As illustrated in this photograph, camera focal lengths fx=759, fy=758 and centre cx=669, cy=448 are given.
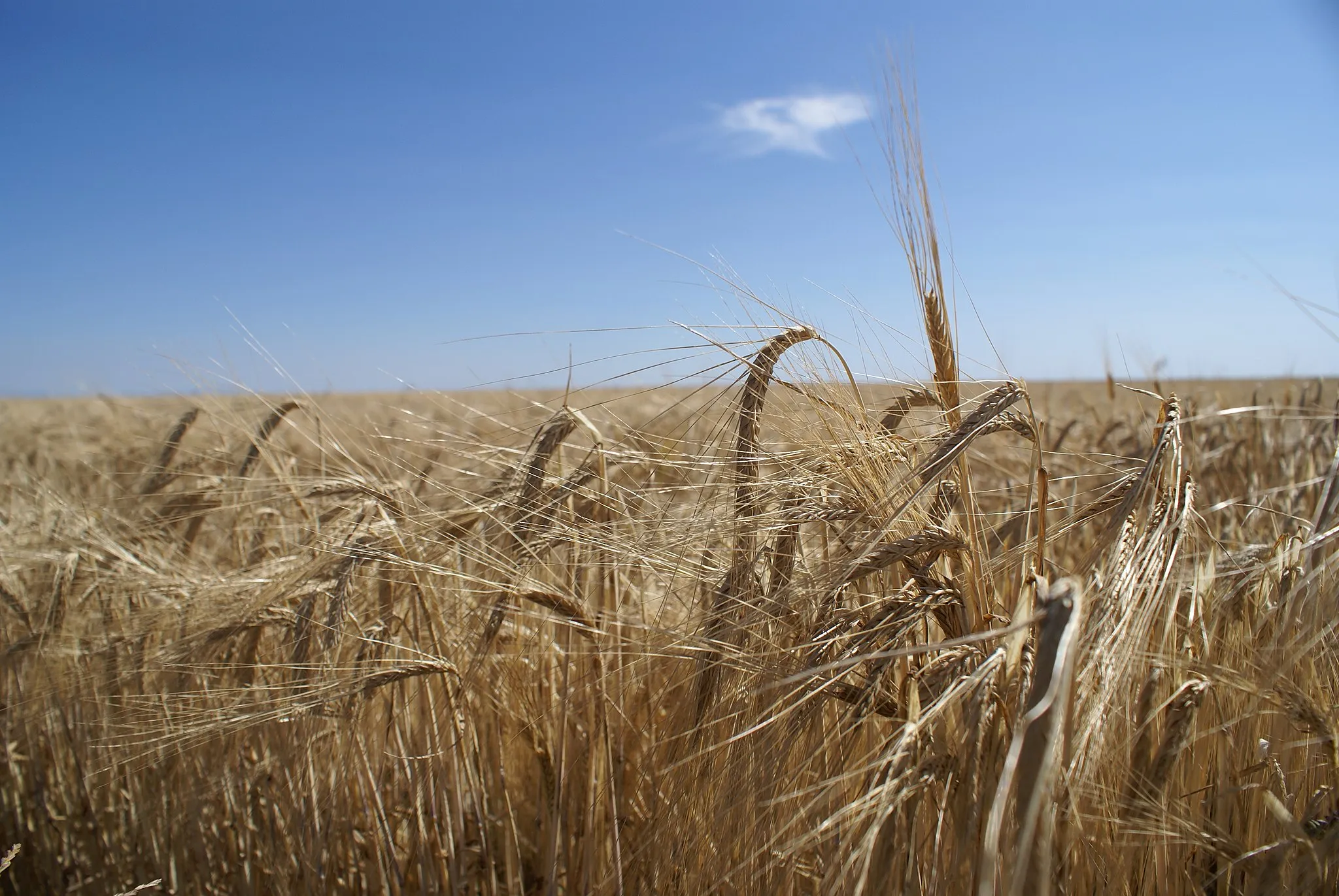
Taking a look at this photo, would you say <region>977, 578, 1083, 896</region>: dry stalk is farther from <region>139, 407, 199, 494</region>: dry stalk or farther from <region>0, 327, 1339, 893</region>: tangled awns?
<region>139, 407, 199, 494</region>: dry stalk

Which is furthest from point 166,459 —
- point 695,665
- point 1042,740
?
point 1042,740

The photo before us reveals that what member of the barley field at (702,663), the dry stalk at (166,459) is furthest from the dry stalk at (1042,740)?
the dry stalk at (166,459)

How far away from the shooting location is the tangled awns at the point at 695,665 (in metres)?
0.94

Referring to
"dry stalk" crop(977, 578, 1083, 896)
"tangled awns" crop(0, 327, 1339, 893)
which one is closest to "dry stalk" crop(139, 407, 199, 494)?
"tangled awns" crop(0, 327, 1339, 893)

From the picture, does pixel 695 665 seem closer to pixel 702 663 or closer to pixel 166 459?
pixel 702 663

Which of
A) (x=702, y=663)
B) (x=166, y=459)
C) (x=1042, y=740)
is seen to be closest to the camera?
(x=1042, y=740)

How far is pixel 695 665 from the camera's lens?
1211 millimetres

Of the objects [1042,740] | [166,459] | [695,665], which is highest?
[166,459]

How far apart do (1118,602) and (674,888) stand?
90 cm

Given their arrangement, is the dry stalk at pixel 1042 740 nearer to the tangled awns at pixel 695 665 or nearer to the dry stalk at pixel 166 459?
the tangled awns at pixel 695 665

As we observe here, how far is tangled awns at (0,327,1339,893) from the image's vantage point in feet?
3.07

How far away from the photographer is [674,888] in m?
1.31

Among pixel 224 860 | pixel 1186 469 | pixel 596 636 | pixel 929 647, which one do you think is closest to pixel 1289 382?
pixel 1186 469

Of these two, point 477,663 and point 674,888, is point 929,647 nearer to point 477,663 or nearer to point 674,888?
point 674,888
